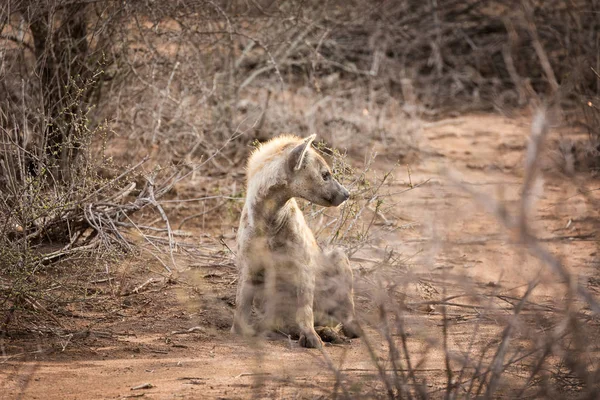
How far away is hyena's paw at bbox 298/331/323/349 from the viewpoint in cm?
483

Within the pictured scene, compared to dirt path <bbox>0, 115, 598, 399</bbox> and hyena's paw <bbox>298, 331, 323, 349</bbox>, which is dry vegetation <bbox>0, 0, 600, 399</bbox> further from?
hyena's paw <bbox>298, 331, 323, 349</bbox>

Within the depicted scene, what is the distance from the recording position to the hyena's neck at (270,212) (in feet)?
16.6

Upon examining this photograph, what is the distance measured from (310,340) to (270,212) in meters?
0.79

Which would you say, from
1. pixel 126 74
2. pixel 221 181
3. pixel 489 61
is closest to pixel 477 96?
pixel 489 61

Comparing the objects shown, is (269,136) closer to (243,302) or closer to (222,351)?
(243,302)

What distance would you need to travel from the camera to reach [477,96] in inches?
482

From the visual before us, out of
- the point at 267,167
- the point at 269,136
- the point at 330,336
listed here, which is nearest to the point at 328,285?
the point at 330,336

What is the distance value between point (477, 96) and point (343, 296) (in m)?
7.75

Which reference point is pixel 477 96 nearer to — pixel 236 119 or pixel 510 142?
pixel 510 142

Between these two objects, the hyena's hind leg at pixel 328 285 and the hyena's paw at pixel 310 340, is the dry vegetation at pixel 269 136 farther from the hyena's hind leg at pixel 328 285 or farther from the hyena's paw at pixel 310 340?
the hyena's paw at pixel 310 340

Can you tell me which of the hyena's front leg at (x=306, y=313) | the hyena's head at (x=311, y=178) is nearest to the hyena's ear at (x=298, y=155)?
the hyena's head at (x=311, y=178)

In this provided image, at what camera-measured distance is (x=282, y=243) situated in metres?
5.05

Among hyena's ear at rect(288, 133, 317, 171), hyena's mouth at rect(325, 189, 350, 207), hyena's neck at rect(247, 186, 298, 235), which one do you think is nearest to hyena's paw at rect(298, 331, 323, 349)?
hyena's neck at rect(247, 186, 298, 235)

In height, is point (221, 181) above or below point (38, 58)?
below
